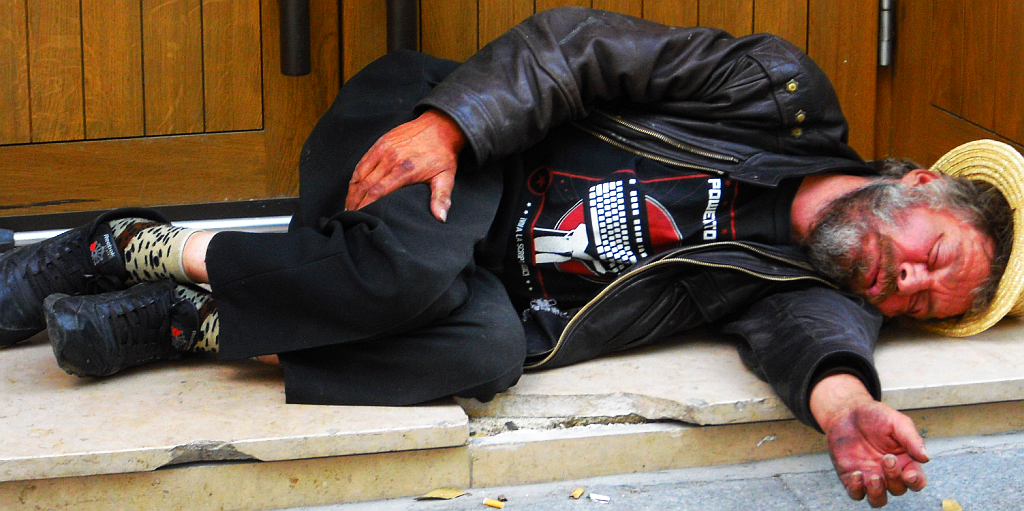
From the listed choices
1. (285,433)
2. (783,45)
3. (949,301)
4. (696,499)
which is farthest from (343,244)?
(949,301)

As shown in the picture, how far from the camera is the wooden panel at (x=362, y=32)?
2.57m

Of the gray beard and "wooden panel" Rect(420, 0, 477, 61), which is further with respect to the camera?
"wooden panel" Rect(420, 0, 477, 61)

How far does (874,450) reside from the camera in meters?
1.61

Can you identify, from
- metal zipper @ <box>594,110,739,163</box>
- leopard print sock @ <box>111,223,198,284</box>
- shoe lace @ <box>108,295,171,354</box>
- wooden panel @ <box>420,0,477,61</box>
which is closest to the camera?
shoe lace @ <box>108,295,171,354</box>

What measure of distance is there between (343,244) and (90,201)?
3.47 feet

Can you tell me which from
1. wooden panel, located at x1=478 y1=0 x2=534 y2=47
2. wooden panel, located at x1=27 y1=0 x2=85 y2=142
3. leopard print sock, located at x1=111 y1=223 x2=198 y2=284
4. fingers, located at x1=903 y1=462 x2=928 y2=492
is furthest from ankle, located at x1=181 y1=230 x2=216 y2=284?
fingers, located at x1=903 y1=462 x2=928 y2=492

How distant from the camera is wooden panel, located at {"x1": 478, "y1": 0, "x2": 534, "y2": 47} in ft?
8.74

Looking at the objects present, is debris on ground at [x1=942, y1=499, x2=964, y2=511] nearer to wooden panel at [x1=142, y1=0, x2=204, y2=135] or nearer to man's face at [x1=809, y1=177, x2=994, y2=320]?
man's face at [x1=809, y1=177, x2=994, y2=320]

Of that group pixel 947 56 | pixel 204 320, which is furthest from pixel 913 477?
pixel 947 56

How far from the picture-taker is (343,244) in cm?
187

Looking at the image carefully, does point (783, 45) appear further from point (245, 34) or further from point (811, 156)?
point (245, 34)

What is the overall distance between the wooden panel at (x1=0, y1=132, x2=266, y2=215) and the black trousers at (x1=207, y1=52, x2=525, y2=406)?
76 centimetres

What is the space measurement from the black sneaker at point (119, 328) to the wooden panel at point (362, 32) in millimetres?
833

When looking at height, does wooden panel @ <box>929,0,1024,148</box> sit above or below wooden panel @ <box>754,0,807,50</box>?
below
